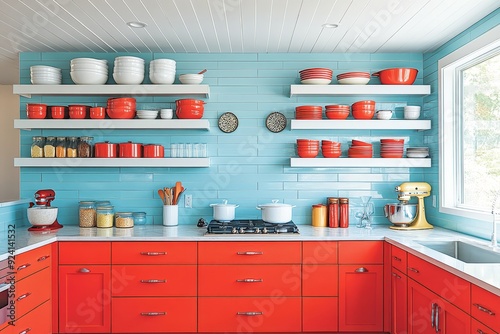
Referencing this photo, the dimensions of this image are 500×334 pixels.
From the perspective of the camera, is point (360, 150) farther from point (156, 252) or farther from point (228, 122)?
point (156, 252)

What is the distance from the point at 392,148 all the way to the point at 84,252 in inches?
109

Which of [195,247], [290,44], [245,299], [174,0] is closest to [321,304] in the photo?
[245,299]

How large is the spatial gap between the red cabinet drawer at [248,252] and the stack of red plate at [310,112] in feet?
3.87

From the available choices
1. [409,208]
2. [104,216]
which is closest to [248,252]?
[104,216]

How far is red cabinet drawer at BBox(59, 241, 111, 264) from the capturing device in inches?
140

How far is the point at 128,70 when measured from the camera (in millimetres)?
3918

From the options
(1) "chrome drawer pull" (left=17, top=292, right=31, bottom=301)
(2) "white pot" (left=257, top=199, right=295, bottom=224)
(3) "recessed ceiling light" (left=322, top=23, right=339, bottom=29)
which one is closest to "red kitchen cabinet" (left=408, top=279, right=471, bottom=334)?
(2) "white pot" (left=257, top=199, right=295, bottom=224)

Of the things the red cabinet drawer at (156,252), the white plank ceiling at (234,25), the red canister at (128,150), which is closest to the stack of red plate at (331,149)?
the white plank ceiling at (234,25)

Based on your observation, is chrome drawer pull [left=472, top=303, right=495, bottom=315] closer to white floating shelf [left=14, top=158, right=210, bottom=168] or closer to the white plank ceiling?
the white plank ceiling

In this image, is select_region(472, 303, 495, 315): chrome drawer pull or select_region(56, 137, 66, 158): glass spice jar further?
select_region(56, 137, 66, 158): glass spice jar

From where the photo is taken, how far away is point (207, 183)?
13.9 ft

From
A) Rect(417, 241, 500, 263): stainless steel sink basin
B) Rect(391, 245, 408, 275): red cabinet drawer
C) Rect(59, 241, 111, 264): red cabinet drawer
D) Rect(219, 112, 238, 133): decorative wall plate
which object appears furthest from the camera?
Rect(219, 112, 238, 133): decorative wall plate

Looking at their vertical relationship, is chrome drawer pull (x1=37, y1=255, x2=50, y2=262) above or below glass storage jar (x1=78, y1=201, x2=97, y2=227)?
below

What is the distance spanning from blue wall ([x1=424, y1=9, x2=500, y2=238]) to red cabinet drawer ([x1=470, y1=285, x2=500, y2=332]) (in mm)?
1188
